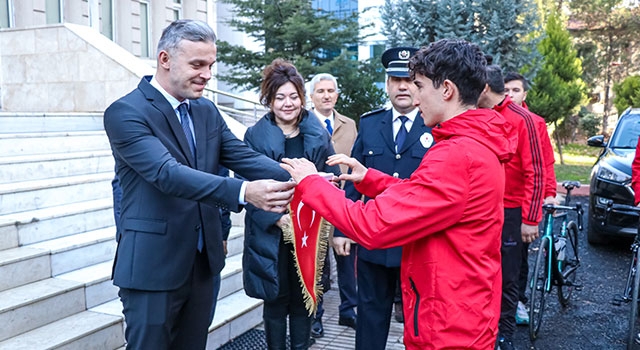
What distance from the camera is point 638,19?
2894cm

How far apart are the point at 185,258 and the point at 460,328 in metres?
1.26

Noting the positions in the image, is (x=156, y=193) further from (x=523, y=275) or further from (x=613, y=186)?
(x=613, y=186)

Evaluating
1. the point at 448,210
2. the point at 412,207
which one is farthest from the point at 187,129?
the point at 448,210

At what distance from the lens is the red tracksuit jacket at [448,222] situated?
2.14 m

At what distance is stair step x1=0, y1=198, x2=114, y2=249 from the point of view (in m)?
4.30

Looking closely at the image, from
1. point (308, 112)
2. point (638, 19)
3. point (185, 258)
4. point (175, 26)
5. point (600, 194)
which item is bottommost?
point (600, 194)

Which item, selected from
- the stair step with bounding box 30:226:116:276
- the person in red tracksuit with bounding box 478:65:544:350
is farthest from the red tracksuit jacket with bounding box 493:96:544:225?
the stair step with bounding box 30:226:116:276

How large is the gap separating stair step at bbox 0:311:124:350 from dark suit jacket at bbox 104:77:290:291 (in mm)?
1339

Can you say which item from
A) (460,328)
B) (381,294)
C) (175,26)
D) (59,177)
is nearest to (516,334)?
(381,294)

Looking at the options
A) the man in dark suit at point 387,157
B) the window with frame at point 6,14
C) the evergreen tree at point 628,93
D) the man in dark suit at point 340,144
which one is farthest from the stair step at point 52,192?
the evergreen tree at point 628,93

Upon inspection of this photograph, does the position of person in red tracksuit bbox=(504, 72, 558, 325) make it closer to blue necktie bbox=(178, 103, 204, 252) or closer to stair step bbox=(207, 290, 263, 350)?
stair step bbox=(207, 290, 263, 350)

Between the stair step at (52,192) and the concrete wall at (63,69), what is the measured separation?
3.95 meters

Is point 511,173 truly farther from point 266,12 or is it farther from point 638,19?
point 638,19

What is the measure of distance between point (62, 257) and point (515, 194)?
3.50 m
